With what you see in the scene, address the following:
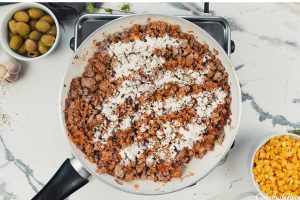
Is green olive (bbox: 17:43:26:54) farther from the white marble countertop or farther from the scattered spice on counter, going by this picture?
the scattered spice on counter

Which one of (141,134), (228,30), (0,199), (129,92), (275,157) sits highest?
(228,30)

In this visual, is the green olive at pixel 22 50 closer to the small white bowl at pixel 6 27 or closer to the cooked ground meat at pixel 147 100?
the small white bowl at pixel 6 27

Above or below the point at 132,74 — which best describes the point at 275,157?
below

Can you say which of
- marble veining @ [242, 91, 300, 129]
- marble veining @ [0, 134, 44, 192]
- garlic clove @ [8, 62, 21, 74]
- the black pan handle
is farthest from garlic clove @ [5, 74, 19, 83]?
marble veining @ [242, 91, 300, 129]

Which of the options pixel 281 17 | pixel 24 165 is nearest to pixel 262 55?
pixel 281 17

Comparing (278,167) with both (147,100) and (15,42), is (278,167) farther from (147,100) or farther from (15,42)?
(15,42)

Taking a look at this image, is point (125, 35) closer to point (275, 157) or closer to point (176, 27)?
point (176, 27)

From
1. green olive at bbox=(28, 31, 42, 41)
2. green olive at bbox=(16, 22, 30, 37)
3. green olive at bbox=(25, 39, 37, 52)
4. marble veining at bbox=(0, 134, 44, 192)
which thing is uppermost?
green olive at bbox=(16, 22, 30, 37)

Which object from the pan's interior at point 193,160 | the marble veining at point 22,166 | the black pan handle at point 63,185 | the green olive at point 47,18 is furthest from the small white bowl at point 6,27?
the black pan handle at point 63,185

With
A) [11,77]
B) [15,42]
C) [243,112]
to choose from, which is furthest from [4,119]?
[243,112]
